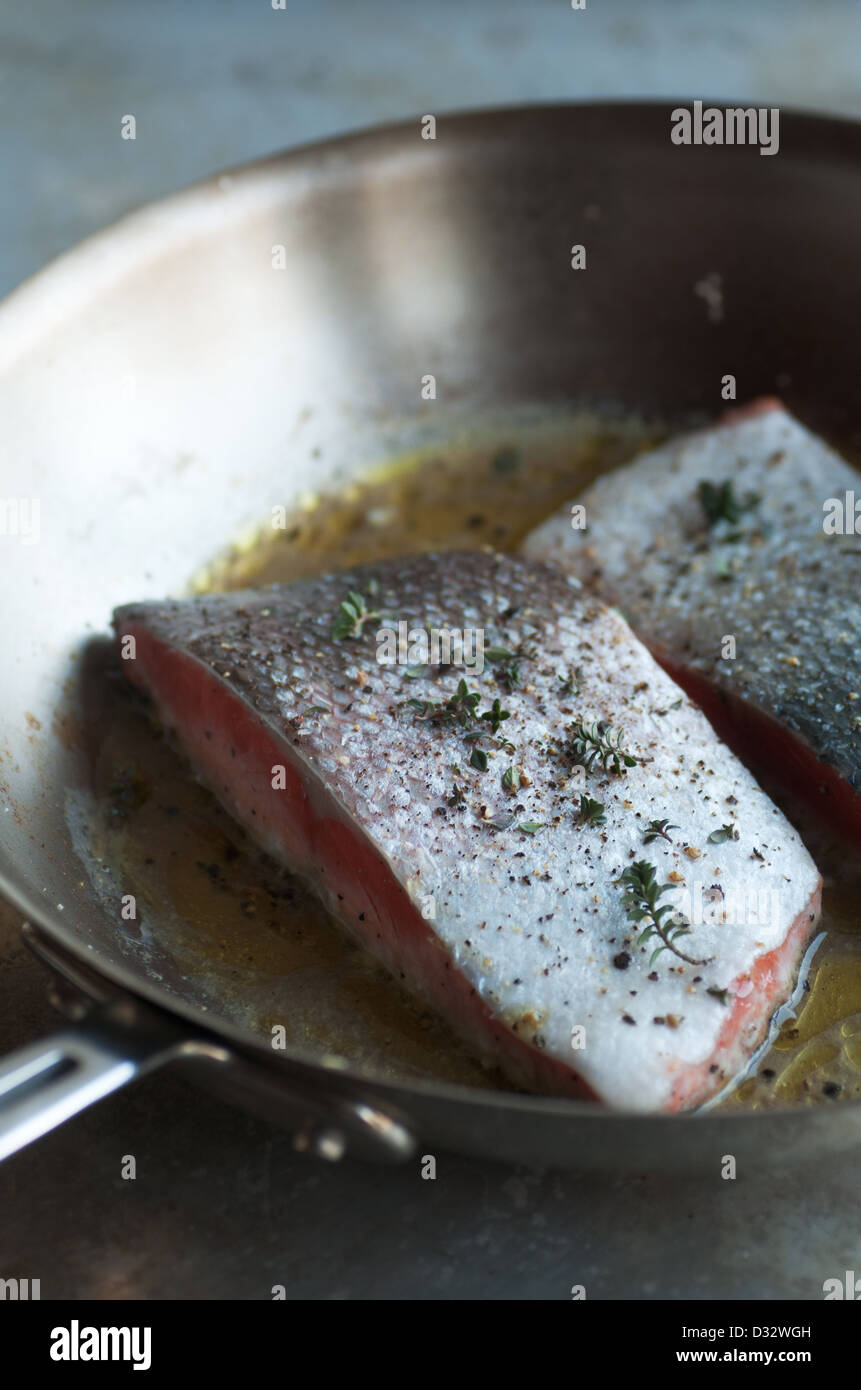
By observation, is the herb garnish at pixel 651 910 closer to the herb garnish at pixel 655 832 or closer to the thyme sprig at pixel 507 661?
the herb garnish at pixel 655 832

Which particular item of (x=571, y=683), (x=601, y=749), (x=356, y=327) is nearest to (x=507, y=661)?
(x=571, y=683)

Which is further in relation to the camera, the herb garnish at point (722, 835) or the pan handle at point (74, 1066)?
the herb garnish at point (722, 835)

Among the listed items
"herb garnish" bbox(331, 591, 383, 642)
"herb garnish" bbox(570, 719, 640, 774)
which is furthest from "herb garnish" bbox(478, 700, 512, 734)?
"herb garnish" bbox(331, 591, 383, 642)

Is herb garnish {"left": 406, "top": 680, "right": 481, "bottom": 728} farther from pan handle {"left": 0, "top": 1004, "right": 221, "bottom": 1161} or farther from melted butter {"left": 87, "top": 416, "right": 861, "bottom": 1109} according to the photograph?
pan handle {"left": 0, "top": 1004, "right": 221, "bottom": 1161}

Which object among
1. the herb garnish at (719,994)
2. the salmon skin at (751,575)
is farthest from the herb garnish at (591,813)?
the salmon skin at (751,575)

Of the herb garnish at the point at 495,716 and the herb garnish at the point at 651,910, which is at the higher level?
the herb garnish at the point at 495,716
